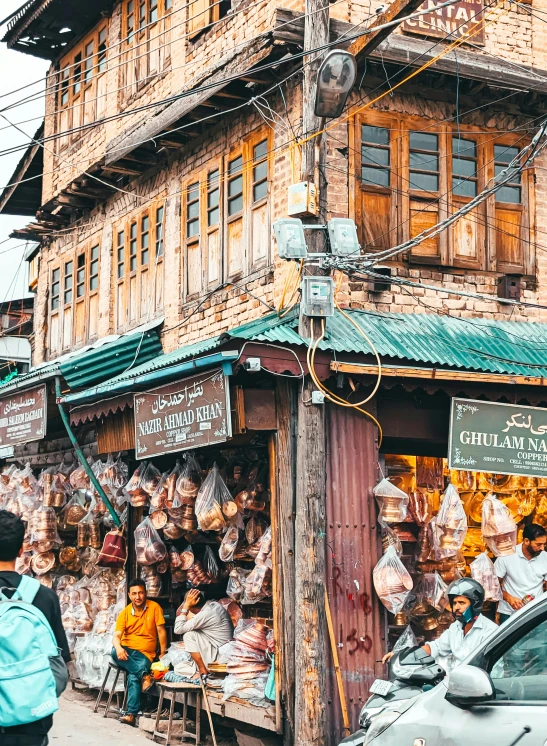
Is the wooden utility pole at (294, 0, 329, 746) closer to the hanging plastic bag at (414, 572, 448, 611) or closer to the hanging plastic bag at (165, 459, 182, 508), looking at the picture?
the hanging plastic bag at (414, 572, 448, 611)

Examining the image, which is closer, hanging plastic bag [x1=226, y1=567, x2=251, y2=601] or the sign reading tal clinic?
the sign reading tal clinic

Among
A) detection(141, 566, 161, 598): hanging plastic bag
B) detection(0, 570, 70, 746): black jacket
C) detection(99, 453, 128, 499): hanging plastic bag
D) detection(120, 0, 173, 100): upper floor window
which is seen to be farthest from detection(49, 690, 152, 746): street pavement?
detection(120, 0, 173, 100): upper floor window

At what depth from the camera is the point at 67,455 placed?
53.2ft

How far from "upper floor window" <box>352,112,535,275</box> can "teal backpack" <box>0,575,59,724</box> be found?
6.73 meters

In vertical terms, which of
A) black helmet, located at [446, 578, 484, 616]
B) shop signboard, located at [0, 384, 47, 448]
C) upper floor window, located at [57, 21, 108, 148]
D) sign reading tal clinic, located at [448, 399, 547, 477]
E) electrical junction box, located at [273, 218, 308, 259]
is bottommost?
black helmet, located at [446, 578, 484, 616]

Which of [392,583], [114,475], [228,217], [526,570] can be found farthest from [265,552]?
[228,217]

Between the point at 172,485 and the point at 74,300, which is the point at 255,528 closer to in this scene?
the point at 172,485

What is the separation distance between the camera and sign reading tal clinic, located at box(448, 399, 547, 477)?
32.5 ft

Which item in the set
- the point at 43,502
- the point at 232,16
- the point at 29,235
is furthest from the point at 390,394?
the point at 29,235

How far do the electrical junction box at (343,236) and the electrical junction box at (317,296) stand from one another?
35 cm

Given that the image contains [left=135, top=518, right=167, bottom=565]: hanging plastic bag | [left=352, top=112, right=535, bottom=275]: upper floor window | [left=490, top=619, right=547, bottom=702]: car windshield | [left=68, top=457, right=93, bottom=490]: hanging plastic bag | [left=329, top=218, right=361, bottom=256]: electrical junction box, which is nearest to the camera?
[left=490, top=619, right=547, bottom=702]: car windshield

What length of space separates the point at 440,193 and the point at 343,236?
2376 millimetres

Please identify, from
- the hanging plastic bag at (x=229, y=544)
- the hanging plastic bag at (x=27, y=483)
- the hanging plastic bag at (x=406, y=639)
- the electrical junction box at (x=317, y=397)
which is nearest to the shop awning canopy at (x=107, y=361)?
the hanging plastic bag at (x=27, y=483)

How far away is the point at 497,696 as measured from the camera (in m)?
4.84
